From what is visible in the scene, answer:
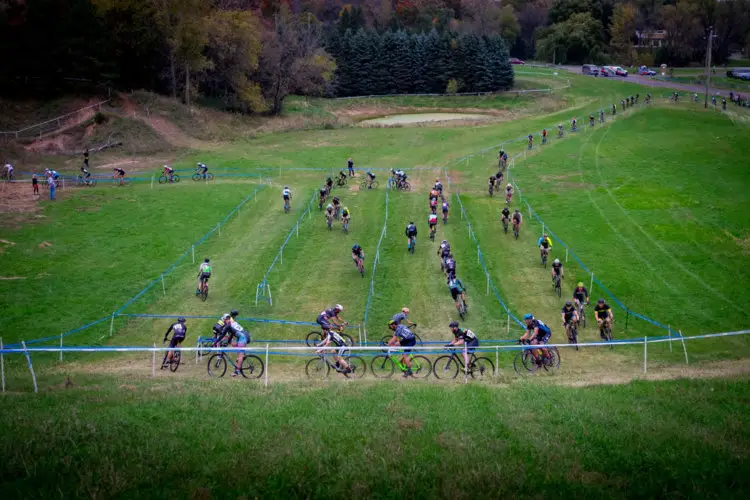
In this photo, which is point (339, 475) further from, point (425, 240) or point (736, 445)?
point (425, 240)

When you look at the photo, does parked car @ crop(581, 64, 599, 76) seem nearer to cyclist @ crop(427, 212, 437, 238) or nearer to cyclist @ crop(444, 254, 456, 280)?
cyclist @ crop(427, 212, 437, 238)

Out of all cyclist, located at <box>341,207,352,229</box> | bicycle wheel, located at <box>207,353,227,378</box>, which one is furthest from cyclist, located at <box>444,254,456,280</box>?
bicycle wheel, located at <box>207,353,227,378</box>

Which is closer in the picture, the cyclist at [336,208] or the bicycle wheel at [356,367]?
the bicycle wheel at [356,367]

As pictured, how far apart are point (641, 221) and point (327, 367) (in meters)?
26.9

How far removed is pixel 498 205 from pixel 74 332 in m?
28.5

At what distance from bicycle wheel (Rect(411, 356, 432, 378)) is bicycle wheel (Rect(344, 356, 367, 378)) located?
62.6 inches

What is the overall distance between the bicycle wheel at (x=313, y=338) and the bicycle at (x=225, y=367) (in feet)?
7.97

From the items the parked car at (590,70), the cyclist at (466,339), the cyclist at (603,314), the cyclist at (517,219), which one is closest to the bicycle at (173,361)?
the cyclist at (466,339)

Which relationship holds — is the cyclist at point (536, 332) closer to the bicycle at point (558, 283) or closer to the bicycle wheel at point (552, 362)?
the bicycle wheel at point (552, 362)

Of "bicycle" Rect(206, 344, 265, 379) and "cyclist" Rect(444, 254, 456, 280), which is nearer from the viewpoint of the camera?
"bicycle" Rect(206, 344, 265, 379)


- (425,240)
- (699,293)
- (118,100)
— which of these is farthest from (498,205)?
(118,100)

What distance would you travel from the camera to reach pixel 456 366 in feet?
75.1

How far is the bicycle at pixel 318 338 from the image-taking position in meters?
24.7

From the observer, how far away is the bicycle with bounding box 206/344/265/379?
22.8 m
